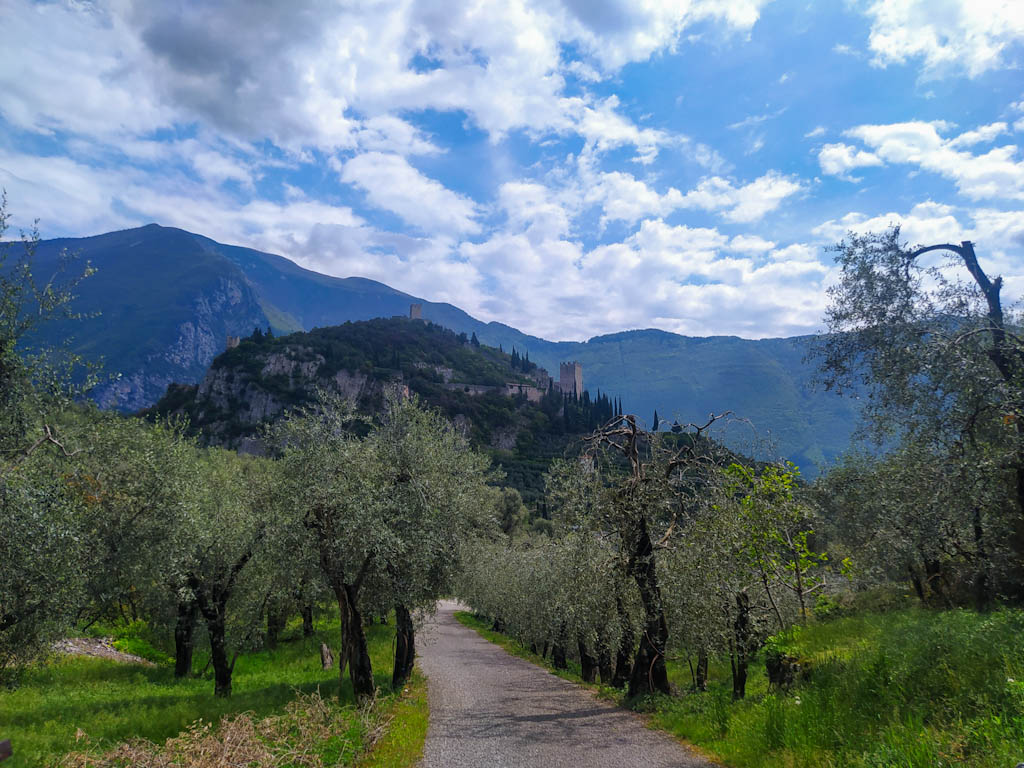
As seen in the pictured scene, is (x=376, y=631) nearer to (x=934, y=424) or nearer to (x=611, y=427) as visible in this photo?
(x=611, y=427)

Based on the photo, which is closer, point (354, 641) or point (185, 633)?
point (354, 641)

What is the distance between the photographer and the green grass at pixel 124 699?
12719 millimetres

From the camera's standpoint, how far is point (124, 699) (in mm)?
17078

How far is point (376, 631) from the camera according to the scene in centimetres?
3731

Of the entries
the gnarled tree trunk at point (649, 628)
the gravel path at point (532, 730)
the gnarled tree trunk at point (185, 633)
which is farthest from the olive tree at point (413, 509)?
the gnarled tree trunk at point (185, 633)

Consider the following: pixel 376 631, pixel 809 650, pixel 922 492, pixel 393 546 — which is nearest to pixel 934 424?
pixel 922 492

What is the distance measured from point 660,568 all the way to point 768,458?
14.6 feet

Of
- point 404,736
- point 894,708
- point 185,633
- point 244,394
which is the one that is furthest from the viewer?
point 244,394

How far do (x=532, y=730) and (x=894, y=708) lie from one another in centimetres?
798

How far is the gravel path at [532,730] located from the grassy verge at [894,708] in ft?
3.99

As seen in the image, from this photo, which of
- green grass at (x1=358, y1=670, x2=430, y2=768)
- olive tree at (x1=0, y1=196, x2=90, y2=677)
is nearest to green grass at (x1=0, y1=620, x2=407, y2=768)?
green grass at (x1=358, y1=670, x2=430, y2=768)

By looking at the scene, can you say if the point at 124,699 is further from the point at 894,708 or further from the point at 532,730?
the point at 894,708

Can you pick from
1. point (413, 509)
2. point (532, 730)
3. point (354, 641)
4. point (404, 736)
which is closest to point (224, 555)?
point (354, 641)

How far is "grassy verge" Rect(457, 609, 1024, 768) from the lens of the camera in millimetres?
7035
